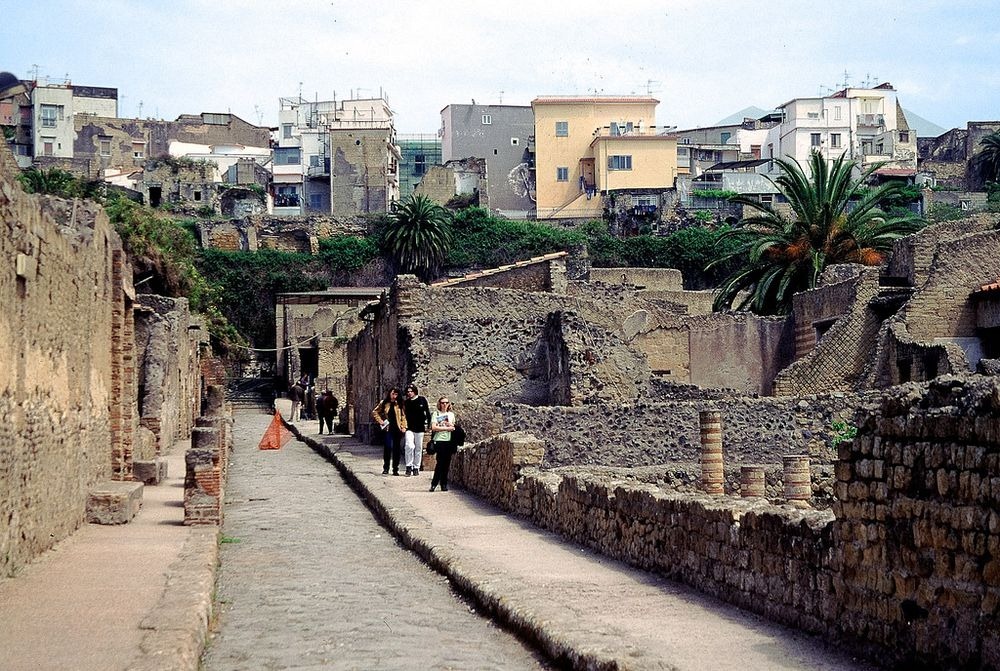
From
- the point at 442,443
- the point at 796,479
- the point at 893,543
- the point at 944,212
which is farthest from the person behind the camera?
the point at 944,212

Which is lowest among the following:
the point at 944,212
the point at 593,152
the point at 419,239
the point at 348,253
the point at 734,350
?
the point at 734,350

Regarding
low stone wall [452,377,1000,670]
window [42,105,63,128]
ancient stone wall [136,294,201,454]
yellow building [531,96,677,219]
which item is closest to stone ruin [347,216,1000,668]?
low stone wall [452,377,1000,670]

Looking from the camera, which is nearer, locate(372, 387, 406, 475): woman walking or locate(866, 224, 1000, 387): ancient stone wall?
locate(372, 387, 406, 475): woman walking

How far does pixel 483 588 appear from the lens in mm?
9773

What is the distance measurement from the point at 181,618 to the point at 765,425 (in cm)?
1387

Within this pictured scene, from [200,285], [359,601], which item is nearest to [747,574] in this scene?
[359,601]

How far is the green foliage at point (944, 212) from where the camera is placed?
8031 centimetres

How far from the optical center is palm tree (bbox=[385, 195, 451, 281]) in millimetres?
78000

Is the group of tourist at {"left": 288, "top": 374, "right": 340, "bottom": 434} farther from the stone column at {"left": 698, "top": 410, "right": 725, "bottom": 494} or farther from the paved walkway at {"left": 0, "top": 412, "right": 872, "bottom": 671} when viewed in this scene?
the paved walkway at {"left": 0, "top": 412, "right": 872, "bottom": 671}

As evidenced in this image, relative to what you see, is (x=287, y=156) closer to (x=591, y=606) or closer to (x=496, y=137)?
(x=496, y=137)

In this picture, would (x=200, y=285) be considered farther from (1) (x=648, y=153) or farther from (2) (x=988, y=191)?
(2) (x=988, y=191)

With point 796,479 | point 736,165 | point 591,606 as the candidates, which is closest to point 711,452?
point 796,479

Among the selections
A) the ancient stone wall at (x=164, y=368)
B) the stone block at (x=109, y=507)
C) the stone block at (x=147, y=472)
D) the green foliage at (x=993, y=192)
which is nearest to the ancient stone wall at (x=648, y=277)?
the ancient stone wall at (x=164, y=368)

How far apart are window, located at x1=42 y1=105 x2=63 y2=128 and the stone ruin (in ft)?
262
